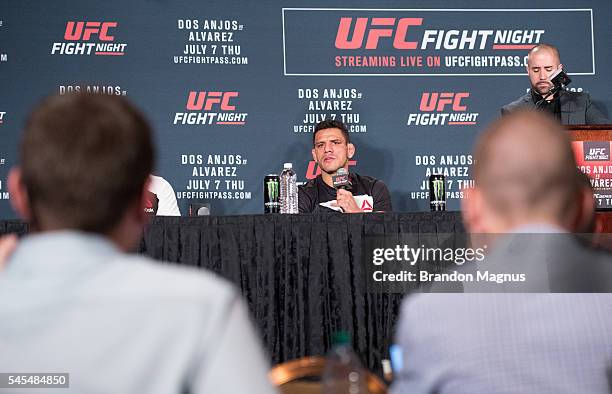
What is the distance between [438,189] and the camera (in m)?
3.74

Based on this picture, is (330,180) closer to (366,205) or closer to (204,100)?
(366,205)

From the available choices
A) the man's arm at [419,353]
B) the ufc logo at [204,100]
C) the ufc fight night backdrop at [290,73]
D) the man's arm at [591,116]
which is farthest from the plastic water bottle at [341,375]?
the ufc logo at [204,100]

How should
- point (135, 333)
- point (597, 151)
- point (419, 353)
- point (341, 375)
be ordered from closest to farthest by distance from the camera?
point (135, 333), point (419, 353), point (341, 375), point (597, 151)

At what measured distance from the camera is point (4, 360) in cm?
79

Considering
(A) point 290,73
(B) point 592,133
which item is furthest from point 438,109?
(B) point 592,133

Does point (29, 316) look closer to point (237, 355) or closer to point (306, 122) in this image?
point (237, 355)

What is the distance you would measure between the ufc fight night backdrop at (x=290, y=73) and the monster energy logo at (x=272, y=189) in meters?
1.71

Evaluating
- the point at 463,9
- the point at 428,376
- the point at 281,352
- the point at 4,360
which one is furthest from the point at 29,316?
the point at 463,9

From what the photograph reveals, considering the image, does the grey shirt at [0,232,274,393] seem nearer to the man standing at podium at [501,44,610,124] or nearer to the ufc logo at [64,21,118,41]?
the man standing at podium at [501,44,610,124]

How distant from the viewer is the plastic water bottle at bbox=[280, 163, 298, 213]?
3920mm

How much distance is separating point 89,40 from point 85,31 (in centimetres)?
7

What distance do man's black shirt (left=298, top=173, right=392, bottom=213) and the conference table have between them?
57.2 inches

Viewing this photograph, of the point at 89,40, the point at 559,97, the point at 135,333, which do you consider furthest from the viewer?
the point at 89,40

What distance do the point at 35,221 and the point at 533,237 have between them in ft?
2.06
